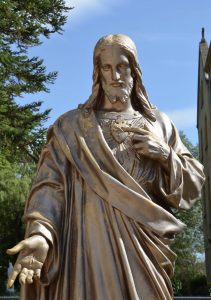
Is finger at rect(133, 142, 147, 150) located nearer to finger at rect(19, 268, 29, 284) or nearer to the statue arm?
the statue arm

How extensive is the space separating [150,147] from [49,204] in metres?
0.76

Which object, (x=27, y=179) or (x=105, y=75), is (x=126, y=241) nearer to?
(x=105, y=75)

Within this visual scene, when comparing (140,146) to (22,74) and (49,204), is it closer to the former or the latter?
(49,204)

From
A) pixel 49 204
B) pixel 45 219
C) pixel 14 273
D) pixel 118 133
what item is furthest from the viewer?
pixel 118 133

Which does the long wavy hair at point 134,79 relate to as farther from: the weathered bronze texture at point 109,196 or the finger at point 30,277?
the finger at point 30,277

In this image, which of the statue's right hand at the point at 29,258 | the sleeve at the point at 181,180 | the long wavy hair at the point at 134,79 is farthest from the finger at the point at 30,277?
the long wavy hair at the point at 134,79

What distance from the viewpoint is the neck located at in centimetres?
468

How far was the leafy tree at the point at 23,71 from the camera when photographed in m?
20.6

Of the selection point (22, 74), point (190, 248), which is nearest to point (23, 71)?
point (22, 74)

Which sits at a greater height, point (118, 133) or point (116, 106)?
point (116, 106)

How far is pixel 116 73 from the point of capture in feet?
15.1

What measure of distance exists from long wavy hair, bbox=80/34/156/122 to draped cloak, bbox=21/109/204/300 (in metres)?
0.20

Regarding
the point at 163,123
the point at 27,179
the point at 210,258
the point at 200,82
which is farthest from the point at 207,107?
the point at 163,123

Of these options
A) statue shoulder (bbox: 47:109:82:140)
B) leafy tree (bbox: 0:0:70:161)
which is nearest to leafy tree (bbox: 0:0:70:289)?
leafy tree (bbox: 0:0:70:161)
